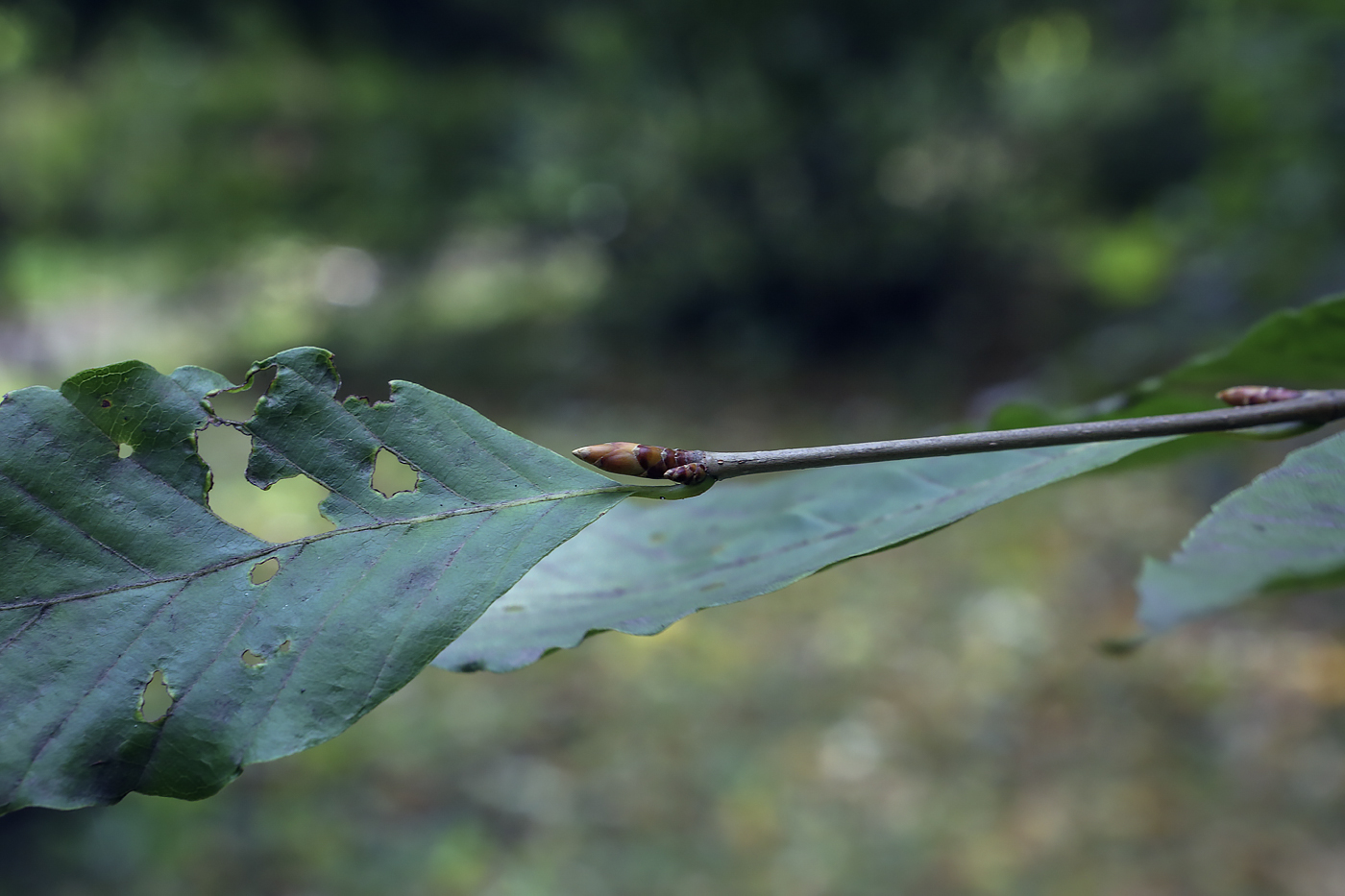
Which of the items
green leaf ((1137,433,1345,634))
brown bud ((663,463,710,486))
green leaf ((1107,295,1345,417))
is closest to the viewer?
green leaf ((1137,433,1345,634))

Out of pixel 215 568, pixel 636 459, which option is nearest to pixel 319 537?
pixel 215 568

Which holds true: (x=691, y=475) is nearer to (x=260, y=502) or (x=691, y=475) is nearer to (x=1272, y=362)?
(x=1272, y=362)

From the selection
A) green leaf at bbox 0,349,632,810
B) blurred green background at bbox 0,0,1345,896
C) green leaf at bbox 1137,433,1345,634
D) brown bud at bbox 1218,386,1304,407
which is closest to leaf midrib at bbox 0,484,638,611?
green leaf at bbox 0,349,632,810

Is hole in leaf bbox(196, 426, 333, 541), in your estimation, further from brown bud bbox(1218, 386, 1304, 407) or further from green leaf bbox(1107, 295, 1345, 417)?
brown bud bbox(1218, 386, 1304, 407)

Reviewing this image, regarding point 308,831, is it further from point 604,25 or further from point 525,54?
point 525,54

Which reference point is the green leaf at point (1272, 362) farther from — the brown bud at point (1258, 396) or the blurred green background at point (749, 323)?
the blurred green background at point (749, 323)

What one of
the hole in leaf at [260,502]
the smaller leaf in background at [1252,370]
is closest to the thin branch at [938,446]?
the smaller leaf in background at [1252,370]
